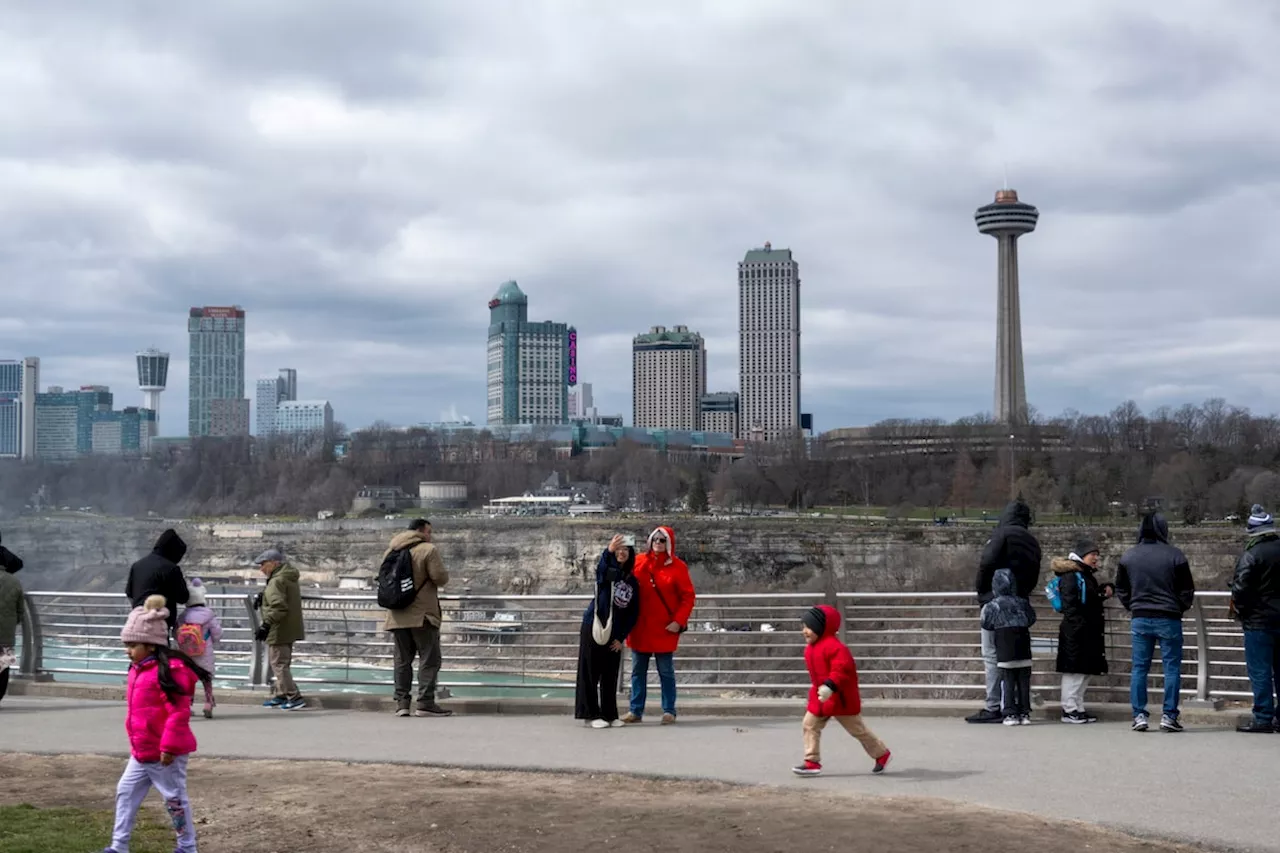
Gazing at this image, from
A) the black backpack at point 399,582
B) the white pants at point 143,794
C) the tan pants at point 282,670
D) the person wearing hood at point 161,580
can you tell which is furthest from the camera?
the tan pants at point 282,670

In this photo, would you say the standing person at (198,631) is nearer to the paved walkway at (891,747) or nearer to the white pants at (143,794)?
the paved walkway at (891,747)

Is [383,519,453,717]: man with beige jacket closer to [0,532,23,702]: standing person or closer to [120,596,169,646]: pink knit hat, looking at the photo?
[0,532,23,702]: standing person

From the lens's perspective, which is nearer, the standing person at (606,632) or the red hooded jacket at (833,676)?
the red hooded jacket at (833,676)

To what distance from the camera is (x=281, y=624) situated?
13.7 metres

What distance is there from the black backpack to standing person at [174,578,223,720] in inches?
64.3

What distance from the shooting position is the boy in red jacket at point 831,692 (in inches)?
377

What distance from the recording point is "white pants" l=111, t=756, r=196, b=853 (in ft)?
24.0

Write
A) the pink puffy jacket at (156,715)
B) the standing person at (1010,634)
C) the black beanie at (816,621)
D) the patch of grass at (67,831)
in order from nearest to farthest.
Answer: the pink puffy jacket at (156,715)
the patch of grass at (67,831)
the black beanie at (816,621)
the standing person at (1010,634)

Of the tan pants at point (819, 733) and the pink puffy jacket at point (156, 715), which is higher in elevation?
the pink puffy jacket at point (156, 715)

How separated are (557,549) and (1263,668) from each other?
92.9 m

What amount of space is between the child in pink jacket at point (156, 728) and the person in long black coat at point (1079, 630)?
7697 mm

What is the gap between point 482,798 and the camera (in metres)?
8.94

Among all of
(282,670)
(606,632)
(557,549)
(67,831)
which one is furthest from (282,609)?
(557,549)

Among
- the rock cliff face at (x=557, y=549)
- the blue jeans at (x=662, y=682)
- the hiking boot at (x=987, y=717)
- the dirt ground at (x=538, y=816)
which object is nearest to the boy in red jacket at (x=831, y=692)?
the dirt ground at (x=538, y=816)
